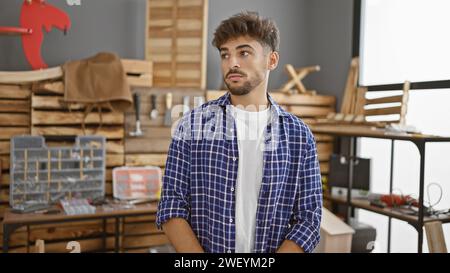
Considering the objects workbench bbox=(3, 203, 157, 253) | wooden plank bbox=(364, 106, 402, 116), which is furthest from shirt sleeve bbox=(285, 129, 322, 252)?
wooden plank bbox=(364, 106, 402, 116)

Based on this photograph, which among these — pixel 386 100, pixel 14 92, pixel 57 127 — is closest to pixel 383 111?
pixel 386 100

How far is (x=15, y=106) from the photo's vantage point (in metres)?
2.22

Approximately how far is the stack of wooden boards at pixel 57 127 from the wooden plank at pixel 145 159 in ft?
0.13

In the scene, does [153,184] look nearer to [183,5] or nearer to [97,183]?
[97,183]

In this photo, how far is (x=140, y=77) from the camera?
7.95 ft

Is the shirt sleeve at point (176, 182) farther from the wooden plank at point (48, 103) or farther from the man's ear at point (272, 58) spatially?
the wooden plank at point (48, 103)

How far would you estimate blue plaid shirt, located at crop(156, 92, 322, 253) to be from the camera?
0.97 metres

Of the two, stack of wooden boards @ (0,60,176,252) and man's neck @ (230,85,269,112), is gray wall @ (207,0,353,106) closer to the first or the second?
stack of wooden boards @ (0,60,176,252)

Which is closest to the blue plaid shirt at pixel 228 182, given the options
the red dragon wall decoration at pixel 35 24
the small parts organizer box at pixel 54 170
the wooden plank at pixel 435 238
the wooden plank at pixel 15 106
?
the wooden plank at pixel 435 238

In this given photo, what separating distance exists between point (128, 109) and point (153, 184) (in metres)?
0.44

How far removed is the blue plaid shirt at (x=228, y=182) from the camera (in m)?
0.97

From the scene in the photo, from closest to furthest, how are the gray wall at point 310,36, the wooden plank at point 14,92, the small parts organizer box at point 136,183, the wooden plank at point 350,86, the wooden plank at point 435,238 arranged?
the wooden plank at point 435,238
the wooden plank at point 14,92
the small parts organizer box at point 136,183
the wooden plank at point 350,86
the gray wall at point 310,36

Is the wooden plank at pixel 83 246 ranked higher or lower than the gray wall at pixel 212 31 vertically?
lower
